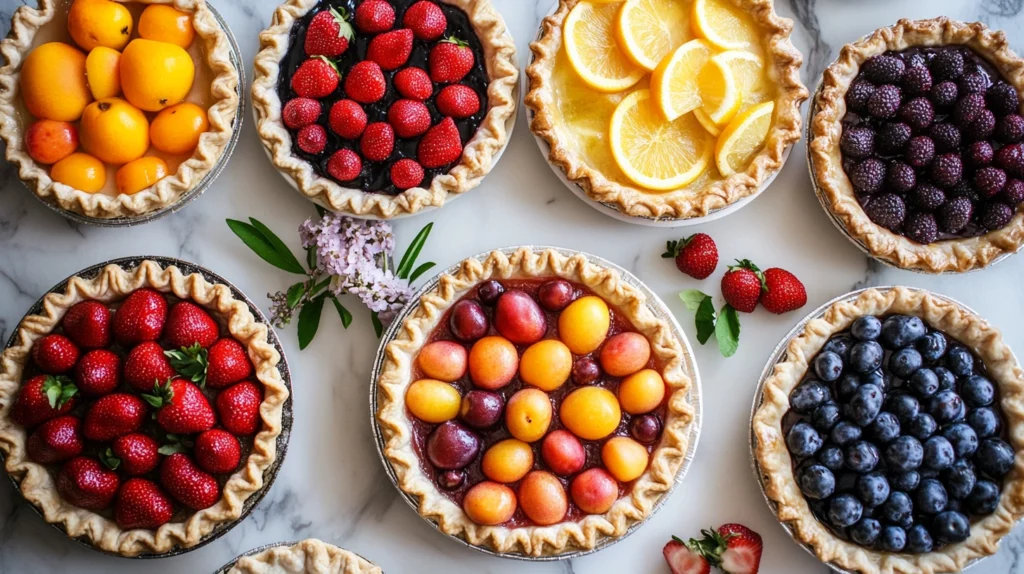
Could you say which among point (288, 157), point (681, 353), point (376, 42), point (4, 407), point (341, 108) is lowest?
point (4, 407)

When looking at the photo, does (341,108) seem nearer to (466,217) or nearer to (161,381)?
(466,217)

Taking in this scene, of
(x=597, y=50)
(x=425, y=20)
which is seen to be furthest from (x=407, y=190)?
(x=597, y=50)

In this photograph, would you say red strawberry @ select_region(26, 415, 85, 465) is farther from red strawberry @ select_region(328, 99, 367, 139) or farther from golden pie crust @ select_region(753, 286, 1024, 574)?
golden pie crust @ select_region(753, 286, 1024, 574)

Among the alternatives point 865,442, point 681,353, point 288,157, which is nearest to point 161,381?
point 288,157

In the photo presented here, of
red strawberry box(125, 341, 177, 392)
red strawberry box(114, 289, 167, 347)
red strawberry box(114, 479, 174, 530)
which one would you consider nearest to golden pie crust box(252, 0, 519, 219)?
red strawberry box(114, 289, 167, 347)

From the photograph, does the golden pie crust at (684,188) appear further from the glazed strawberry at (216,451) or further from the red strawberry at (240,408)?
the glazed strawberry at (216,451)

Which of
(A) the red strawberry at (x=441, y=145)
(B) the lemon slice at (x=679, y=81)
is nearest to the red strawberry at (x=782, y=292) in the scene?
(B) the lemon slice at (x=679, y=81)

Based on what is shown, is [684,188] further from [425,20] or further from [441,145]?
[425,20]
